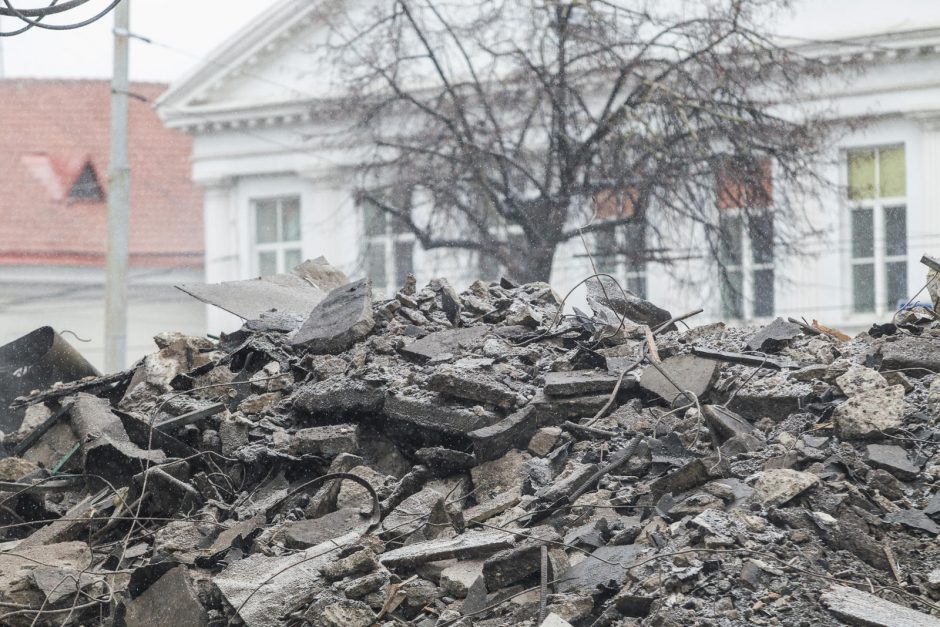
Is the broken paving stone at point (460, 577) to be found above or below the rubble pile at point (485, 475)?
below

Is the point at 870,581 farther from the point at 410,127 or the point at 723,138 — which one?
the point at 410,127

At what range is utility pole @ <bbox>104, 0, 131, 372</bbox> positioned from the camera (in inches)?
489

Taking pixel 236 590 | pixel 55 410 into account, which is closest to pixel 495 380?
pixel 236 590

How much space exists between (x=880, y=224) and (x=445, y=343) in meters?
9.89

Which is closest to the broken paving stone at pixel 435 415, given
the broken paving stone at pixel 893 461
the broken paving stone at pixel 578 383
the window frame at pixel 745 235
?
the broken paving stone at pixel 578 383

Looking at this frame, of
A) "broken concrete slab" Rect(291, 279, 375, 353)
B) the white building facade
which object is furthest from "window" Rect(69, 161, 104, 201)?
"broken concrete slab" Rect(291, 279, 375, 353)

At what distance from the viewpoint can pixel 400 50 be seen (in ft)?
41.4

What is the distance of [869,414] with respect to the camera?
4.21 m

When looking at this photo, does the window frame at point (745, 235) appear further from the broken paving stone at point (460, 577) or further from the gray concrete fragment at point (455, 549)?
the broken paving stone at point (460, 577)

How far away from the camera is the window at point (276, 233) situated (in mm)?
17219

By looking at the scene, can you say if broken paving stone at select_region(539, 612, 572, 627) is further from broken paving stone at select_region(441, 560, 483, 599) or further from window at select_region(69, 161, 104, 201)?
window at select_region(69, 161, 104, 201)

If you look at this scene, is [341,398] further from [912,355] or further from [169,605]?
[912,355]

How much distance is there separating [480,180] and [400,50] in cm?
209

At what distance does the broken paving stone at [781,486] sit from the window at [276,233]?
13983 mm
